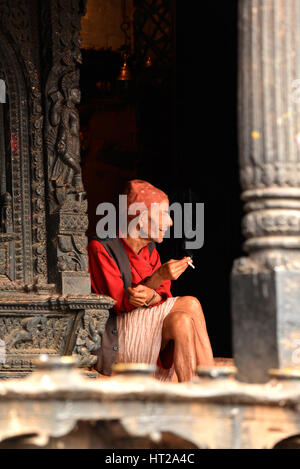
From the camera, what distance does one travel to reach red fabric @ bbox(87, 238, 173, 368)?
600 centimetres

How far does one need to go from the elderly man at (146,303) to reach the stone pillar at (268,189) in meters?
1.77

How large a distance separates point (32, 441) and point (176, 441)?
0.59 metres

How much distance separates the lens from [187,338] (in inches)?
224

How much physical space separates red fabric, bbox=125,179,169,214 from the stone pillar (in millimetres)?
2137

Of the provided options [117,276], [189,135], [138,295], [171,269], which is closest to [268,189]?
[171,269]

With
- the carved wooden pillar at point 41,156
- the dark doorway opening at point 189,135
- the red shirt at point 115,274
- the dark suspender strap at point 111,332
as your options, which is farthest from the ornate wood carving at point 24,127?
the dark doorway opening at point 189,135

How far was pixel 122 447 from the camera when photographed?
11.9 feet

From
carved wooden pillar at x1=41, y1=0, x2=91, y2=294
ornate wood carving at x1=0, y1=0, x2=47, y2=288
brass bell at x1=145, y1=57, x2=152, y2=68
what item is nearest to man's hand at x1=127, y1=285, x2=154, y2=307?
carved wooden pillar at x1=41, y1=0, x2=91, y2=294

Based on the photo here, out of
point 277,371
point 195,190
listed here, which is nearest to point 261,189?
point 277,371

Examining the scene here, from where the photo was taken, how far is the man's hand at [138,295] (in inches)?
227

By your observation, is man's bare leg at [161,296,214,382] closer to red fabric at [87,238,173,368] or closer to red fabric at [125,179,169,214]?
red fabric at [87,238,173,368]

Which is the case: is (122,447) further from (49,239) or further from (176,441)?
(49,239)

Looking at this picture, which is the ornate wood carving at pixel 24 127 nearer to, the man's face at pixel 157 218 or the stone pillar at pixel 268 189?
the man's face at pixel 157 218

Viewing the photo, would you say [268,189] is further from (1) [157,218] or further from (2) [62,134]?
(2) [62,134]
